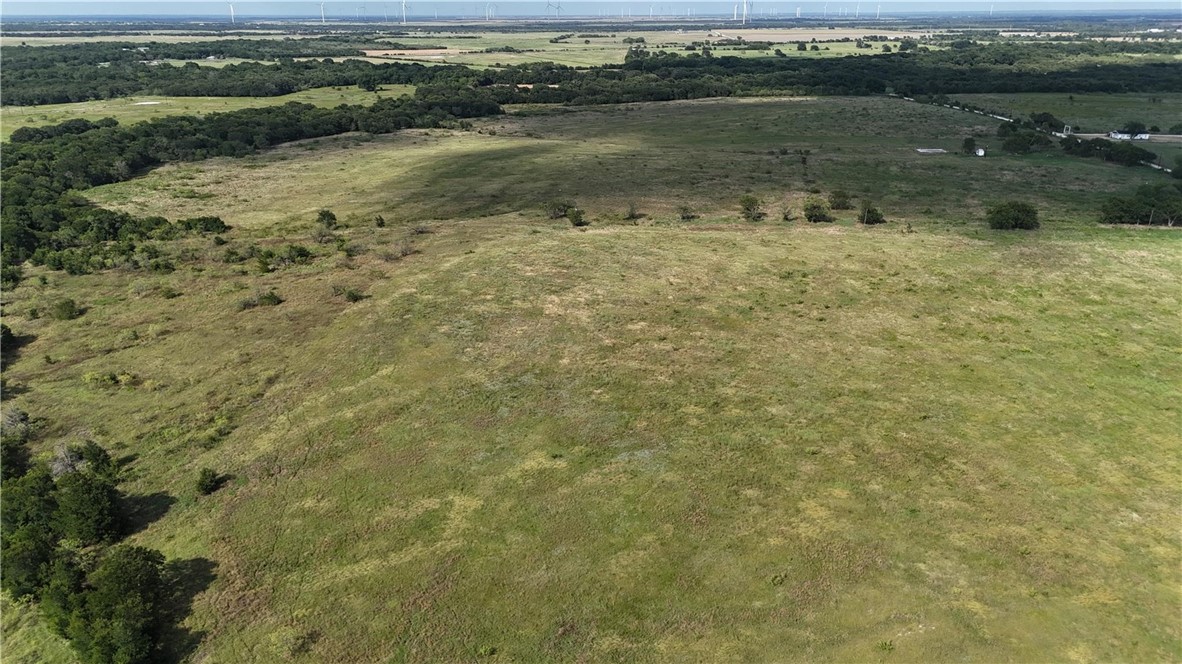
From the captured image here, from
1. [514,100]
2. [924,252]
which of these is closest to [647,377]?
[924,252]

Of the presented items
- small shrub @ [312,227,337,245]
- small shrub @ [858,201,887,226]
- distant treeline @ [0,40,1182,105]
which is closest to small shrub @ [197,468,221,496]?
small shrub @ [312,227,337,245]

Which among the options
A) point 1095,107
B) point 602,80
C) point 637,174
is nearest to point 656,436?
point 637,174

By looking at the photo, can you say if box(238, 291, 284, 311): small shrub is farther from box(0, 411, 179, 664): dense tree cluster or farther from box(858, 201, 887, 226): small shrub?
box(858, 201, 887, 226): small shrub

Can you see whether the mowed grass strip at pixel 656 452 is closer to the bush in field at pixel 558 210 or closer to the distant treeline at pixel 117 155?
the distant treeline at pixel 117 155

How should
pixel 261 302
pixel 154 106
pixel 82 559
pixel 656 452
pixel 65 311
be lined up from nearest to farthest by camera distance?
pixel 82 559 → pixel 656 452 → pixel 65 311 → pixel 261 302 → pixel 154 106

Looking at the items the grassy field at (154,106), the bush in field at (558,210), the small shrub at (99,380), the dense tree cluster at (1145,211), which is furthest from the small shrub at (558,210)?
the grassy field at (154,106)

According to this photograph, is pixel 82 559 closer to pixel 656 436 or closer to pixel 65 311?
pixel 656 436
